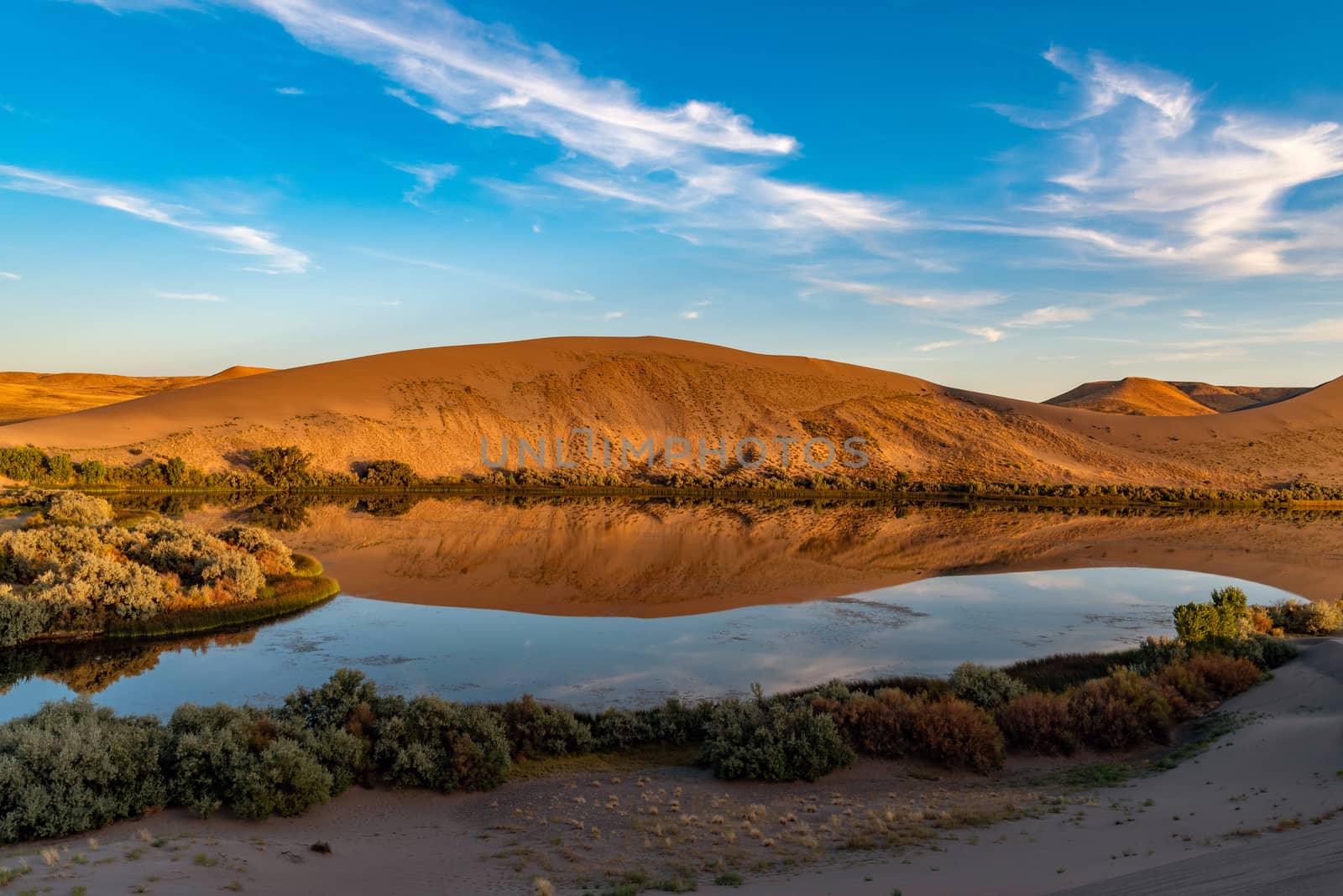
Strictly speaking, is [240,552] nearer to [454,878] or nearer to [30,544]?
[30,544]

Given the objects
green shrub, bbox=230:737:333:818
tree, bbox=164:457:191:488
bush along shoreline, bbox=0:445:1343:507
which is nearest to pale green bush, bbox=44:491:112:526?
green shrub, bbox=230:737:333:818

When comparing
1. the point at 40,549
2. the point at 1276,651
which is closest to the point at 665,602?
the point at 1276,651

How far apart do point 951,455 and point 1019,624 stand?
58291mm

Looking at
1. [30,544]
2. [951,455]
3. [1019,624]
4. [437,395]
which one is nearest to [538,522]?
[30,544]

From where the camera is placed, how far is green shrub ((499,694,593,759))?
34.9 ft

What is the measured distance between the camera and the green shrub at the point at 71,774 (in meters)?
7.46

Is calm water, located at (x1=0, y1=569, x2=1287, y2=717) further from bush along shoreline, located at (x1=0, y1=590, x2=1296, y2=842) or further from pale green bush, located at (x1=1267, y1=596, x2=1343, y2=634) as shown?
pale green bush, located at (x1=1267, y1=596, x2=1343, y2=634)

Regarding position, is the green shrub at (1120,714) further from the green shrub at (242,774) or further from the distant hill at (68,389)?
the distant hill at (68,389)

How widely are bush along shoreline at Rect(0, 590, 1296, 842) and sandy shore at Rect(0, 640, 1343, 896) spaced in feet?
0.99

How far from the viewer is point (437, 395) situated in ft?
250

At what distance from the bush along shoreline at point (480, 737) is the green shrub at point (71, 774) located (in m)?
0.02

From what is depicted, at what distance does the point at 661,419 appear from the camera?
259 ft

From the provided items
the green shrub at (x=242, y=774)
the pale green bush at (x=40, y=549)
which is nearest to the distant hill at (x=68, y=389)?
the pale green bush at (x=40, y=549)

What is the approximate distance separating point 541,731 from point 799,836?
4159mm
